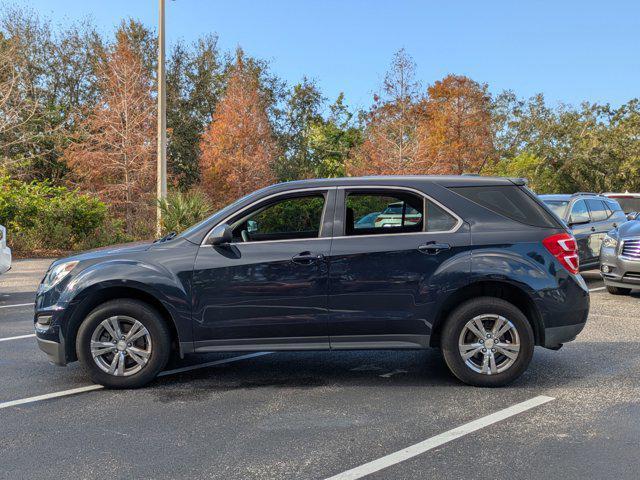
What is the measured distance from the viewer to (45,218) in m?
18.5

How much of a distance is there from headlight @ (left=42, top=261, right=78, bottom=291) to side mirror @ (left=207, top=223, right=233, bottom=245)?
1.22 meters

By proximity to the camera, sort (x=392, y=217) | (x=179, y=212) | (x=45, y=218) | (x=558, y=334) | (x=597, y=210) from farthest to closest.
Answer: (x=45, y=218) → (x=179, y=212) → (x=597, y=210) → (x=392, y=217) → (x=558, y=334)

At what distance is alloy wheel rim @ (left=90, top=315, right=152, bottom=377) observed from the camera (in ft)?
17.3

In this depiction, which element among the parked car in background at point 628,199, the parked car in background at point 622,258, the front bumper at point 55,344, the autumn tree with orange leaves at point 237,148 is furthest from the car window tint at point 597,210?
the autumn tree with orange leaves at point 237,148

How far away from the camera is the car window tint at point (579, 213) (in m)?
12.1

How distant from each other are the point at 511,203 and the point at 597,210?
8238 mm

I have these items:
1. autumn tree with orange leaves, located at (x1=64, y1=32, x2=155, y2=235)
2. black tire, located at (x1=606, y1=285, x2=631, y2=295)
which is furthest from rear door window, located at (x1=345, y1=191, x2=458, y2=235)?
autumn tree with orange leaves, located at (x1=64, y1=32, x2=155, y2=235)

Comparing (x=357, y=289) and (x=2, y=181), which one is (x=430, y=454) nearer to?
(x=357, y=289)

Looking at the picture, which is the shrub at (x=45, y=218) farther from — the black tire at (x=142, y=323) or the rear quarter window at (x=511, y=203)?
the rear quarter window at (x=511, y=203)

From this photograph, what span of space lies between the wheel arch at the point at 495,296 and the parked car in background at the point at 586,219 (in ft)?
22.3

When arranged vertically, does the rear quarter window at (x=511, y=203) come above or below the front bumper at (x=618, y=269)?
above

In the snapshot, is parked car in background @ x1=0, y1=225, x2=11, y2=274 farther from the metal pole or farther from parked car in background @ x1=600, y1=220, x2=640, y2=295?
parked car in background @ x1=600, y1=220, x2=640, y2=295

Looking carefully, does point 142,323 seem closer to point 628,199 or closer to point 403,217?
point 403,217

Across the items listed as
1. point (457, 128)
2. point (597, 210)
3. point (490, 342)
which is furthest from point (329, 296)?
point (457, 128)
